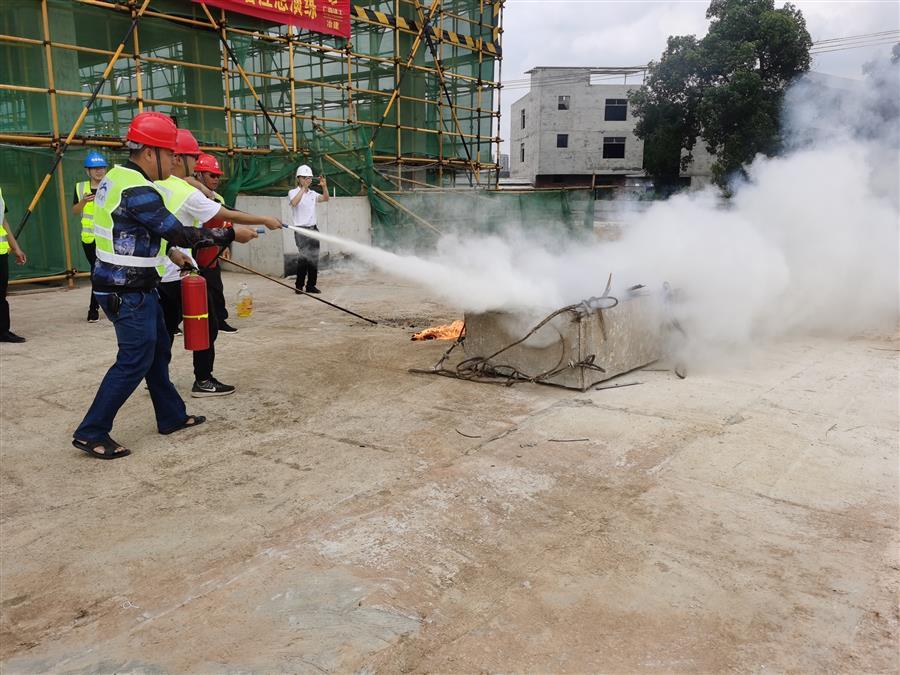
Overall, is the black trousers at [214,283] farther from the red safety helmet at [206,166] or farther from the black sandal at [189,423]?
the black sandal at [189,423]

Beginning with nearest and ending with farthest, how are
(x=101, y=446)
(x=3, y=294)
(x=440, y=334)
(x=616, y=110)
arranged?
(x=101, y=446), (x=3, y=294), (x=440, y=334), (x=616, y=110)

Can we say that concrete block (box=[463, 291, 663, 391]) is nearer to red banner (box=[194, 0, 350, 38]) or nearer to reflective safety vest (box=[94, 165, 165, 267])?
reflective safety vest (box=[94, 165, 165, 267])

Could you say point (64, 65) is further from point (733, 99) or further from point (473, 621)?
point (733, 99)

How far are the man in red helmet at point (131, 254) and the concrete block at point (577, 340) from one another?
8.27 feet

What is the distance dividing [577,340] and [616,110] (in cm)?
4093

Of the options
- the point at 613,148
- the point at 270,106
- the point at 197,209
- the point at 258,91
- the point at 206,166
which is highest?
the point at 613,148

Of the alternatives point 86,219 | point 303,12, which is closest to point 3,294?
point 86,219

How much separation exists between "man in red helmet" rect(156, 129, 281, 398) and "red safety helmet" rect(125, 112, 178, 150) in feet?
0.76

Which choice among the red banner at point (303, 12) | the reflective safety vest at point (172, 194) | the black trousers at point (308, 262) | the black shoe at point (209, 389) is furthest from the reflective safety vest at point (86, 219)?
the red banner at point (303, 12)

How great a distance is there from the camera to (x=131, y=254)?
171 inches

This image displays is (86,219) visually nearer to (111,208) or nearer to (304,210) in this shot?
(304,210)

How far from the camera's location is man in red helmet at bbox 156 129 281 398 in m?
4.77

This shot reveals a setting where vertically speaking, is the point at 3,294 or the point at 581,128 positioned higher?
the point at 581,128

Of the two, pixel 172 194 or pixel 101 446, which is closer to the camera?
pixel 101 446
